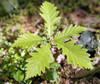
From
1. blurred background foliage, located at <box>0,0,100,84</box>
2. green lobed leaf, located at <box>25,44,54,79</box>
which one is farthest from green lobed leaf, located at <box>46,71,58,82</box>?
green lobed leaf, located at <box>25,44,54,79</box>

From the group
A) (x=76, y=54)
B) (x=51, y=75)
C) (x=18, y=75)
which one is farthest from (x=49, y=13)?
(x=18, y=75)

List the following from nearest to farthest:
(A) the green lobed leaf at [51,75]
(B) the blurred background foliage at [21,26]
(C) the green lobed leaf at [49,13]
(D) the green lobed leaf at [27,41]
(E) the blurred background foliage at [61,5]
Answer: (D) the green lobed leaf at [27,41], (C) the green lobed leaf at [49,13], (A) the green lobed leaf at [51,75], (B) the blurred background foliage at [21,26], (E) the blurred background foliage at [61,5]

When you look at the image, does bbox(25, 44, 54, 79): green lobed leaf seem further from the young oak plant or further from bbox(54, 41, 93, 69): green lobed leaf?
bbox(54, 41, 93, 69): green lobed leaf

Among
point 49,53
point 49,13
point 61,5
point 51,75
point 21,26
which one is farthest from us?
point 61,5

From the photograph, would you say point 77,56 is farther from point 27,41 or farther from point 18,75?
point 18,75

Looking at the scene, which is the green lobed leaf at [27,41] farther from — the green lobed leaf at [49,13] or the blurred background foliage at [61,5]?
the blurred background foliage at [61,5]

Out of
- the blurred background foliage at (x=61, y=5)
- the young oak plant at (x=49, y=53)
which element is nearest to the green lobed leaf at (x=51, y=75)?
the young oak plant at (x=49, y=53)

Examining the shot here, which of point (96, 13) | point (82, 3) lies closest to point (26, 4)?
point (82, 3)

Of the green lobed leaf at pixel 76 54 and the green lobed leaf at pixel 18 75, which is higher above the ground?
the green lobed leaf at pixel 76 54

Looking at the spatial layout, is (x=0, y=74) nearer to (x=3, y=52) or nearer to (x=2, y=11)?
(x=3, y=52)
